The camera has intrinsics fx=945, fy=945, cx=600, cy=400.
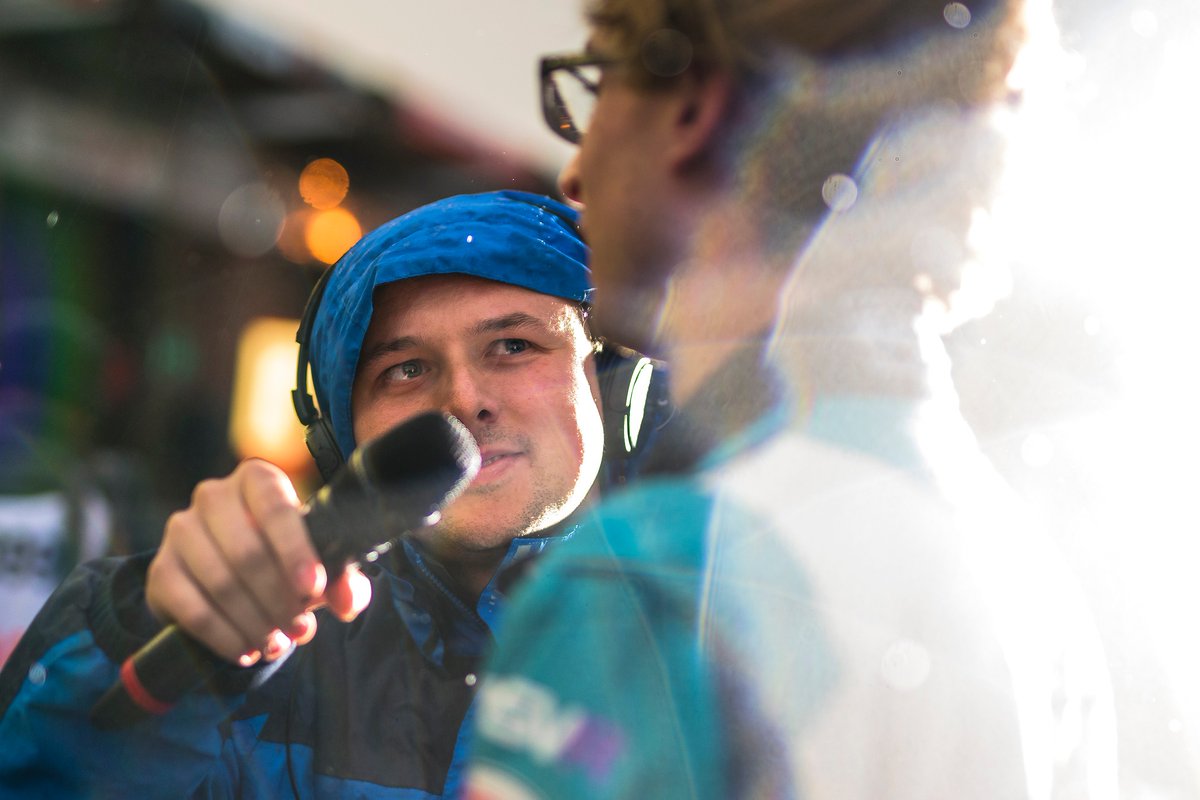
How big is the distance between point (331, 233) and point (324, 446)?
285 millimetres

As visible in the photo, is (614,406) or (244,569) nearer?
(244,569)

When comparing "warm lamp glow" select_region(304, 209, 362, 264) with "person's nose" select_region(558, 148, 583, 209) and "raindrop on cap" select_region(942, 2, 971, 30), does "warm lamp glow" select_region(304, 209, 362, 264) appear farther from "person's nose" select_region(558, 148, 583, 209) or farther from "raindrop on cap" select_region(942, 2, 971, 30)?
"raindrop on cap" select_region(942, 2, 971, 30)

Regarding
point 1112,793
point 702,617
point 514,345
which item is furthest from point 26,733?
point 1112,793

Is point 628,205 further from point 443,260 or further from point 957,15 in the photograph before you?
point 443,260

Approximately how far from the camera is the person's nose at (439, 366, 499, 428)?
2.87 ft

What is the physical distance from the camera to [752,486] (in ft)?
1.42

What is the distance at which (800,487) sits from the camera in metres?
0.44

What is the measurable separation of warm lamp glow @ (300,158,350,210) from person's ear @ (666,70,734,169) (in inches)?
25.5

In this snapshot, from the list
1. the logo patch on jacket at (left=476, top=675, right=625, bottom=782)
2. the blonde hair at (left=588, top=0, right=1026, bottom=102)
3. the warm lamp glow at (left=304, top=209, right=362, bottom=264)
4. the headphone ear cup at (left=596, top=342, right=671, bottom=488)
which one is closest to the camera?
the logo patch on jacket at (left=476, top=675, right=625, bottom=782)

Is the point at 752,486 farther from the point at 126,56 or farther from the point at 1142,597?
the point at 126,56

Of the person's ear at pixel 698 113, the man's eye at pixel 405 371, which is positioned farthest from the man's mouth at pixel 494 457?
the person's ear at pixel 698 113

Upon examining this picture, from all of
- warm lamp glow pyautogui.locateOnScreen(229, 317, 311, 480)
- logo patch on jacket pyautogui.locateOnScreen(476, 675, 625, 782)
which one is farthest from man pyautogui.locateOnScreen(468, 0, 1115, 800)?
warm lamp glow pyautogui.locateOnScreen(229, 317, 311, 480)

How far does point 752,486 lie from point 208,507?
392 millimetres

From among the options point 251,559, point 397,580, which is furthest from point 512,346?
point 251,559
